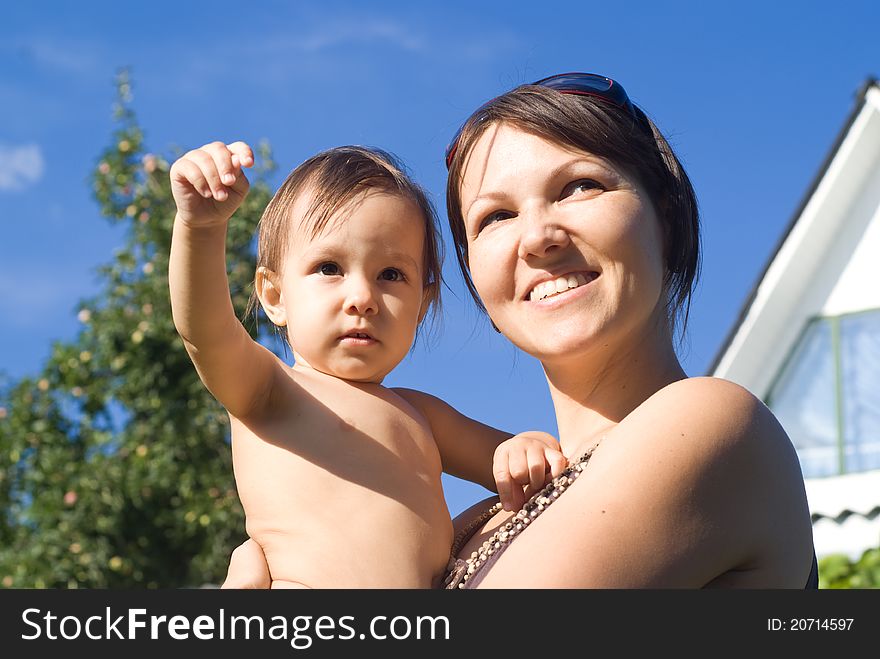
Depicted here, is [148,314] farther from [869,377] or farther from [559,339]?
[559,339]

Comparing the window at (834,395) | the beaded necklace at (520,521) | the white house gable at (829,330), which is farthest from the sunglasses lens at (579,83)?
the window at (834,395)

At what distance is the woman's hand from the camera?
2059 millimetres

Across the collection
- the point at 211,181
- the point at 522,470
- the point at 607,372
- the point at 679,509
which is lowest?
the point at 679,509

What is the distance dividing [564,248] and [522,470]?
41cm

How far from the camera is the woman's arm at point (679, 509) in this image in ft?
5.01

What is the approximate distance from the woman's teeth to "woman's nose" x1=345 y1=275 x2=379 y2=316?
0.45 meters

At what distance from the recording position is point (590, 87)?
2.06m

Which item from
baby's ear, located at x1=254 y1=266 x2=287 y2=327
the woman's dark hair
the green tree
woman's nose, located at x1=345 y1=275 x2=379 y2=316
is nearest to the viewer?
the woman's dark hair

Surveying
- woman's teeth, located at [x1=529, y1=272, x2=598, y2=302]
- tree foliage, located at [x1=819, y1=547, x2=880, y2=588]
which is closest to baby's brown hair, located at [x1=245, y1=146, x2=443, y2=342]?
woman's teeth, located at [x1=529, y1=272, x2=598, y2=302]

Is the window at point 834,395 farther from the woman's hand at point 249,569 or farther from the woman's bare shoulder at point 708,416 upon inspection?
the woman's bare shoulder at point 708,416

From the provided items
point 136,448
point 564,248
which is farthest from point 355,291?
point 136,448

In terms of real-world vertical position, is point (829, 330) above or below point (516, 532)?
above

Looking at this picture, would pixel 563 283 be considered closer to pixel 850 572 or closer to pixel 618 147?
pixel 618 147

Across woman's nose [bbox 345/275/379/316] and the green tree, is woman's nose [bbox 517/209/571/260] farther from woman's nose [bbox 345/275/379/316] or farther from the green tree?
the green tree
